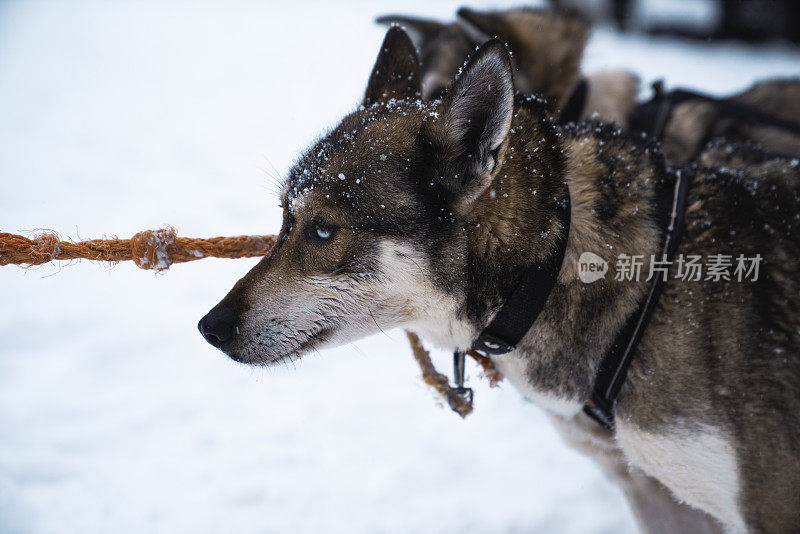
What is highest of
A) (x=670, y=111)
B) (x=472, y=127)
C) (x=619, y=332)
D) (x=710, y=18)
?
(x=710, y=18)

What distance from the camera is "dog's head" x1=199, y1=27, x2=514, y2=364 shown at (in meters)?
1.73

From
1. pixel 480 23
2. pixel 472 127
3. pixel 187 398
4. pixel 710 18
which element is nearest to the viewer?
pixel 472 127

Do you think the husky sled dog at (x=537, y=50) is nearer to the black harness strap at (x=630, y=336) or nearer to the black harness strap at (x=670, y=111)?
the black harness strap at (x=670, y=111)

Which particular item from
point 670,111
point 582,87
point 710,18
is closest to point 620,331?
point 582,87

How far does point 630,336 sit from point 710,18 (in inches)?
495

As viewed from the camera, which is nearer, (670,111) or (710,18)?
(670,111)

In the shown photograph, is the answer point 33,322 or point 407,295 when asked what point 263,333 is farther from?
point 33,322

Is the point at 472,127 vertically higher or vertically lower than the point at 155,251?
higher

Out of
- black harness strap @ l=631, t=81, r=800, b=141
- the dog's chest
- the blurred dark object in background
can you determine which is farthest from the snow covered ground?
the blurred dark object in background

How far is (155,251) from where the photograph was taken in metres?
2.03

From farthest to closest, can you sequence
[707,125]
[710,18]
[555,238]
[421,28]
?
[710,18], [421,28], [707,125], [555,238]

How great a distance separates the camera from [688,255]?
1.82m

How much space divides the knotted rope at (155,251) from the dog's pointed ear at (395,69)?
2.52 feet

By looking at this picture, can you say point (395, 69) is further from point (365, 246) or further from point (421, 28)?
point (421, 28)
